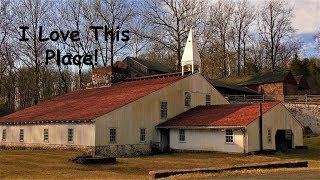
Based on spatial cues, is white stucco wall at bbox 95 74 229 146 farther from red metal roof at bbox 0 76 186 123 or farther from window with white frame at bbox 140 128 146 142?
red metal roof at bbox 0 76 186 123

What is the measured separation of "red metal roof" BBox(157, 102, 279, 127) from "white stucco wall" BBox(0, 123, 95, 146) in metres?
7.45

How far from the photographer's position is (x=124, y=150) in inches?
1499

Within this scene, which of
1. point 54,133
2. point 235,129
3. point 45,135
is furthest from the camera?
point 45,135

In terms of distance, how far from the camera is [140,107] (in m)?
39.7

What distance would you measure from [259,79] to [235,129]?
44.0 m

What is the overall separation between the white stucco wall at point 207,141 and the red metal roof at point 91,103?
508 centimetres

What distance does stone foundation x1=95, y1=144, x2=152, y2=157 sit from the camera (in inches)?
1437

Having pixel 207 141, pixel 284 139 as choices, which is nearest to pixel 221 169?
pixel 207 141

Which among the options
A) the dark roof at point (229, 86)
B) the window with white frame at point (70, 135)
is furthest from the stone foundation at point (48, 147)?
the dark roof at point (229, 86)

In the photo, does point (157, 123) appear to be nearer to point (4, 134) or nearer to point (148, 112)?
point (148, 112)

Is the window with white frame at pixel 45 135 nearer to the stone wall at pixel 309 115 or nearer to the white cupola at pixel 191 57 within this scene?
the white cupola at pixel 191 57

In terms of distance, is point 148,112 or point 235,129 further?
point 148,112

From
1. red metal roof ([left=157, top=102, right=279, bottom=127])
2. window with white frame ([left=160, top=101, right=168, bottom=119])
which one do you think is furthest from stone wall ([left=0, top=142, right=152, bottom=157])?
window with white frame ([left=160, top=101, right=168, bottom=119])

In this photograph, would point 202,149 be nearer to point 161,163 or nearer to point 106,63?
point 161,163
